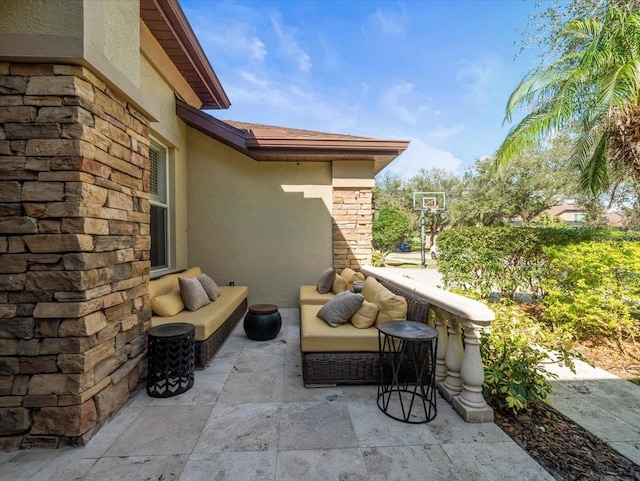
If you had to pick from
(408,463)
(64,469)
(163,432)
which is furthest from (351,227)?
(64,469)

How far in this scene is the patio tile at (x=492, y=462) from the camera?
1.81 metres

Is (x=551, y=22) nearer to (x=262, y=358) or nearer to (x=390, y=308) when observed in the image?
(x=390, y=308)

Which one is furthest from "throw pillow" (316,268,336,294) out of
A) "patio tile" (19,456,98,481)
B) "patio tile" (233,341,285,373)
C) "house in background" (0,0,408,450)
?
"patio tile" (19,456,98,481)

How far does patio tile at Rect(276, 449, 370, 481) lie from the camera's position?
1792 mm

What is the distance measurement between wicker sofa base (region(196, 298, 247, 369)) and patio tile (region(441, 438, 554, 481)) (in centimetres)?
252

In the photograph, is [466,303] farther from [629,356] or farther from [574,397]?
[629,356]

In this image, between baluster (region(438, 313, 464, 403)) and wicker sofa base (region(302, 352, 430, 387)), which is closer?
baluster (region(438, 313, 464, 403))

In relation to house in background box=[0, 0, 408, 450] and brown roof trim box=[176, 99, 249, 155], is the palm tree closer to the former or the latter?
brown roof trim box=[176, 99, 249, 155]

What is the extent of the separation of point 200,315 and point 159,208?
7.39ft

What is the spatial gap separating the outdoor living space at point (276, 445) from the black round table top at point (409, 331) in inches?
26.8

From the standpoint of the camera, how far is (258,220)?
5879 millimetres

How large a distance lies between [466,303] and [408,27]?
8.20 m

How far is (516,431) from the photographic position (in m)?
2.27

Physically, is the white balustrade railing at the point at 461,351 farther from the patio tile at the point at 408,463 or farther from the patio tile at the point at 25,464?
the patio tile at the point at 25,464
